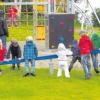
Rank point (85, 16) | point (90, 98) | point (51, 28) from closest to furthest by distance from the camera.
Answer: point (90, 98), point (51, 28), point (85, 16)

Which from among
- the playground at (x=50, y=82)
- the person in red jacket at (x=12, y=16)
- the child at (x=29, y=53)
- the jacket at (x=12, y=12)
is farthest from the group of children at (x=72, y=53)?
the person in red jacket at (x=12, y=16)

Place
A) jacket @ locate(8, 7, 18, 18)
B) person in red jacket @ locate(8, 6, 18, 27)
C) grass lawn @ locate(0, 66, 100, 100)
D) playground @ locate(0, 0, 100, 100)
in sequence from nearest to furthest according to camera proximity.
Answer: grass lawn @ locate(0, 66, 100, 100) < playground @ locate(0, 0, 100, 100) < jacket @ locate(8, 7, 18, 18) < person in red jacket @ locate(8, 6, 18, 27)

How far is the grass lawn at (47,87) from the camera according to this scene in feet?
51.1

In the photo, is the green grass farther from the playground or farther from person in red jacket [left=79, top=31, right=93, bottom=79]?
person in red jacket [left=79, top=31, right=93, bottom=79]

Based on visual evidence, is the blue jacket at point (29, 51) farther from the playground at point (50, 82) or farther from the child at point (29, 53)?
the playground at point (50, 82)

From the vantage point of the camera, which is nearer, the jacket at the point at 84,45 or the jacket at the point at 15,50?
the jacket at the point at 84,45

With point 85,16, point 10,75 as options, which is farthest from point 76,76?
point 85,16

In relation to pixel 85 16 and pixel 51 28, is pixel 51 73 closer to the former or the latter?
pixel 51 28

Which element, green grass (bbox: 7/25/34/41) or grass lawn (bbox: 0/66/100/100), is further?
green grass (bbox: 7/25/34/41)

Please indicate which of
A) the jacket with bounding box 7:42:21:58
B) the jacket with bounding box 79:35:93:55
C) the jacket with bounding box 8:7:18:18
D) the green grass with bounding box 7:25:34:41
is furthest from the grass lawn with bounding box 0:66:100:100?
the jacket with bounding box 8:7:18:18

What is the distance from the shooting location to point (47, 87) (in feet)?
56.1

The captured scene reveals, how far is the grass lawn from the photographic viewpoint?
15.6 m

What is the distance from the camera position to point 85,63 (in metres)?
18.8

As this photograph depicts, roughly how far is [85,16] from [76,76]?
17.8m
